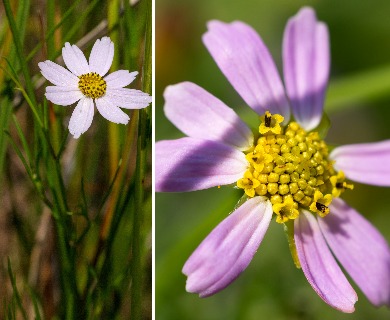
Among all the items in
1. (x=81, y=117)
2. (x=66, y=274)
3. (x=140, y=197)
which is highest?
(x=81, y=117)

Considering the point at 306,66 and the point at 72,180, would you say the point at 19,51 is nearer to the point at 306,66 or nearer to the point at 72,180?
the point at 72,180

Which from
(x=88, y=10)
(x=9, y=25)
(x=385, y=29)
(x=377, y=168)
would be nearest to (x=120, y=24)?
(x=88, y=10)

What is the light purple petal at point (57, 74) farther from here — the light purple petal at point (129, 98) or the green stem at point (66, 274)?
the green stem at point (66, 274)

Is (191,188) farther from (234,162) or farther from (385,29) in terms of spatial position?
(385,29)

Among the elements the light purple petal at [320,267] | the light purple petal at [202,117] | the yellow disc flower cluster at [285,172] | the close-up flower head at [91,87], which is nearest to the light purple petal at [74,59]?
the close-up flower head at [91,87]

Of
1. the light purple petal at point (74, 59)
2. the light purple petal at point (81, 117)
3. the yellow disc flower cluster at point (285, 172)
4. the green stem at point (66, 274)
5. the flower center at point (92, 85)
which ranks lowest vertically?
the green stem at point (66, 274)

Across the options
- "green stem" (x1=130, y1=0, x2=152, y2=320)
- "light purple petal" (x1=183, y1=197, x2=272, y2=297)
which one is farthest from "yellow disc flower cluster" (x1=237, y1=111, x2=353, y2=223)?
"green stem" (x1=130, y1=0, x2=152, y2=320)

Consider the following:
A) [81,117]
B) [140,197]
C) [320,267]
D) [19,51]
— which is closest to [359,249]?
[320,267]
